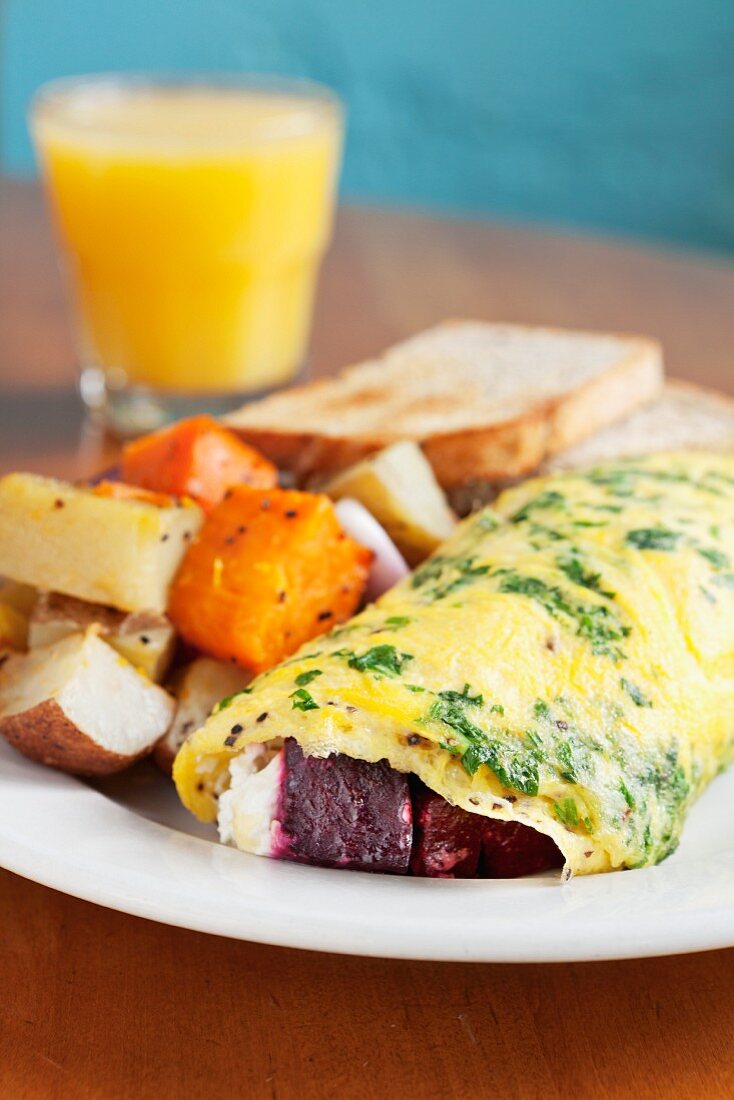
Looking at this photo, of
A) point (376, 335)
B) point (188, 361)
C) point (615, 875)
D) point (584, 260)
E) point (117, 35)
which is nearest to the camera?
point (615, 875)

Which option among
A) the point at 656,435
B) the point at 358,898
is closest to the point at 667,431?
the point at 656,435

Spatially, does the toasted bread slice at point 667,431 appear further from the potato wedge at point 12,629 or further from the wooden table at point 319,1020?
the wooden table at point 319,1020

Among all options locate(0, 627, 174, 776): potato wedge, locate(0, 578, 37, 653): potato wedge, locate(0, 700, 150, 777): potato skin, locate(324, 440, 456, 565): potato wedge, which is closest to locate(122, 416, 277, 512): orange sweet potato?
locate(324, 440, 456, 565): potato wedge

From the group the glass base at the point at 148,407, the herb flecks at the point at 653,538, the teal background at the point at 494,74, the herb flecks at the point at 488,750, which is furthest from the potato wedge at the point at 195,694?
the teal background at the point at 494,74

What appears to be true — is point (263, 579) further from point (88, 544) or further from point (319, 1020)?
point (319, 1020)

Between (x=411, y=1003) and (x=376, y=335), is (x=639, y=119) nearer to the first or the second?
(x=376, y=335)

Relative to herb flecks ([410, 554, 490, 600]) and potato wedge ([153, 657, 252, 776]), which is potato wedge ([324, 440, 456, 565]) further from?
potato wedge ([153, 657, 252, 776])

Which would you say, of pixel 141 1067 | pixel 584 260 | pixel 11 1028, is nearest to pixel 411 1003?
pixel 141 1067
